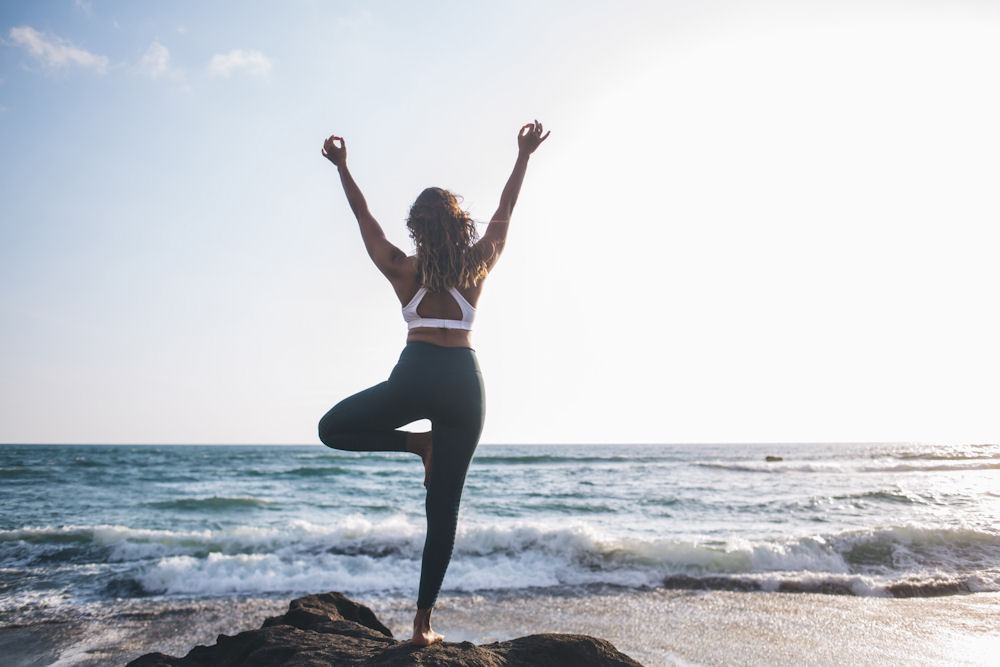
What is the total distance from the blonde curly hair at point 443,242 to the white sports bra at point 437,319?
0.15 ft

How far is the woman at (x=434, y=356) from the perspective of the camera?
237cm

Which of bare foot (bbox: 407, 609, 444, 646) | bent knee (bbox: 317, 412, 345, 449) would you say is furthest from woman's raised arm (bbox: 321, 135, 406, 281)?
bare foot (bbox: 407, 609, 444, 646)

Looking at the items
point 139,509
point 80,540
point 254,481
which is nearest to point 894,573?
point 80,540

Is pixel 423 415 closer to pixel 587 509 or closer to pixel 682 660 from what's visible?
pixel 682 660

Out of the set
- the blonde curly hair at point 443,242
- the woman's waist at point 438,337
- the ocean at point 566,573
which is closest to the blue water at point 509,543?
the ocean at point 566,573

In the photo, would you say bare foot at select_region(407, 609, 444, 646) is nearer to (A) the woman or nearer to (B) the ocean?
(A) the woman

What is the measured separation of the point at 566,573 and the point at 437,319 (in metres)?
6.18

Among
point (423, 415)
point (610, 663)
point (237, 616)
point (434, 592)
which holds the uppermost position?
Answer: point (423, 415)

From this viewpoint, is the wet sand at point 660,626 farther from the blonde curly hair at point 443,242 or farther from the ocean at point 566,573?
the blonde curly hair at point 443,242

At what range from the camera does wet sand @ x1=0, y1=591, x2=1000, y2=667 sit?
433cm

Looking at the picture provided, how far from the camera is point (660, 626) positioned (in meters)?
5.11

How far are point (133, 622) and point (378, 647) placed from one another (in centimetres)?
384

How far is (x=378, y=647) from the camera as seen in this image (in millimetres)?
2807

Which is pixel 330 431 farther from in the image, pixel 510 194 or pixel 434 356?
pixel 510 194
